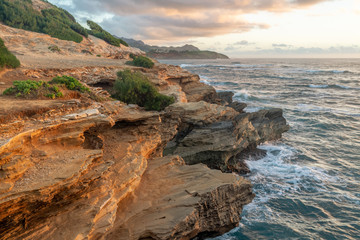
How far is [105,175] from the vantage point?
9516 mm

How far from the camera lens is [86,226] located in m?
7.56

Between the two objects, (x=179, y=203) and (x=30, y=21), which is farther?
(x=30, y=21)

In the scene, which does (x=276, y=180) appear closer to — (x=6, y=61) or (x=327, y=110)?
(x=6, y=61)

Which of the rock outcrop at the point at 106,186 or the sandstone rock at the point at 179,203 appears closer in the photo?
the rock outcrop at the point at 106,186

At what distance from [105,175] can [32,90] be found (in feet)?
20.0

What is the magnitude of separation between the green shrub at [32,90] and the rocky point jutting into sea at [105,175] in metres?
0.70

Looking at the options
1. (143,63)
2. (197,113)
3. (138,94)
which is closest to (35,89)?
(138,94)

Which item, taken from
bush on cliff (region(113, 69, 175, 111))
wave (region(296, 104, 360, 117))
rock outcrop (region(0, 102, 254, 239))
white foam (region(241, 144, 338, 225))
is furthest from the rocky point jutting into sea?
wave (region(296, 104, 360, 117))

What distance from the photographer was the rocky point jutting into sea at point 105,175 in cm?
705

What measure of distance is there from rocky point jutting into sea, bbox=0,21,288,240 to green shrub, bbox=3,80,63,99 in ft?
2.30

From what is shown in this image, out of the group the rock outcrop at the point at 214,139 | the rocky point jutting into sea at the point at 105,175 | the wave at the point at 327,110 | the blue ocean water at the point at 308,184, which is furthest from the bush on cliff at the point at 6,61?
the wave at the point at 327,110

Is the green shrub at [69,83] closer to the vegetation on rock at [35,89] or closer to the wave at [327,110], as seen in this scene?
the vegetation on rock at [35,89]

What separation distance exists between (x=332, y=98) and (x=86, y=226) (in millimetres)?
49721

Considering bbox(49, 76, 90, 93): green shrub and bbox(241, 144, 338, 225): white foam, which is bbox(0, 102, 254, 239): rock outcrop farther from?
bbox(49, 76, 90, 93): green shrub
